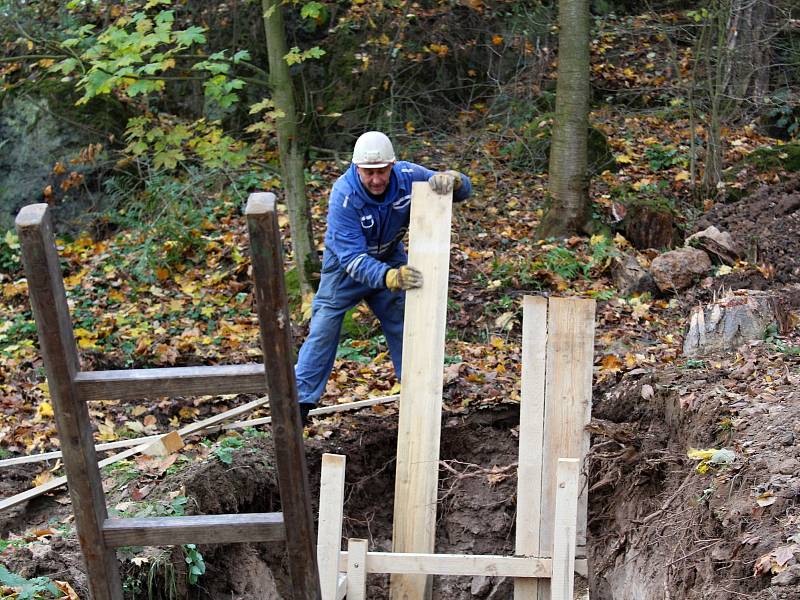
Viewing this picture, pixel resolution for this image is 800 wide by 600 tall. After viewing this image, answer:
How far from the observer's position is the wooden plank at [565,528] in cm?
427

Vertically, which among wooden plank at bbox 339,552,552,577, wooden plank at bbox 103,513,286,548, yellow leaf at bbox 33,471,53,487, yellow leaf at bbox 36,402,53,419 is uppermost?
wooden plank at bbox 103,513,286,548

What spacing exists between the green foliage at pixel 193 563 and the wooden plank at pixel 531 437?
5.52 ft

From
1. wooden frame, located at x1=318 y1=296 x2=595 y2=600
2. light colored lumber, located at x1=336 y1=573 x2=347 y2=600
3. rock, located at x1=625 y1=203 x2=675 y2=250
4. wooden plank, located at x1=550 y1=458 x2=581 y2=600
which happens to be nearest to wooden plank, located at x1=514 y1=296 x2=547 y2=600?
wooden frame, located at x1=318 y1=296 x2=595 y2=600

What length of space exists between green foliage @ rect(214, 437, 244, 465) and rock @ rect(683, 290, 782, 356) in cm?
324

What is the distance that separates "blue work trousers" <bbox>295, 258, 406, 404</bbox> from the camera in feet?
18.5

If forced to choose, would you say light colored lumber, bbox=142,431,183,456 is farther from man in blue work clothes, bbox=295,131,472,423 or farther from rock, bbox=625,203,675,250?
rock, bbox=625,203,675,250

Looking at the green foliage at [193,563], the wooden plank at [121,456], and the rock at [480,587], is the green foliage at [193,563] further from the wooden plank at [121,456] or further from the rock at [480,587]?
the rock at [480,587]

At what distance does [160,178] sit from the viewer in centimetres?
1009

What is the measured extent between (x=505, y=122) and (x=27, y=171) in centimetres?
600

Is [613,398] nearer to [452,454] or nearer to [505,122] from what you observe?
[452,454]

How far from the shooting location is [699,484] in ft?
14.4

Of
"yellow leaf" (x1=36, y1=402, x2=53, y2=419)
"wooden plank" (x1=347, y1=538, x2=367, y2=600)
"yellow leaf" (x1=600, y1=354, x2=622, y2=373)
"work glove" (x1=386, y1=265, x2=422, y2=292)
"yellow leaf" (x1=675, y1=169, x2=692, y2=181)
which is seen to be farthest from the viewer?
"yellow leaf" (x1=675, y1=169, x2=692, y2=181)

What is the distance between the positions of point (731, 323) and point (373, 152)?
2.91 metres

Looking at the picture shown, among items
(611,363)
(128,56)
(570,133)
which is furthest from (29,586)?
(570,133)
